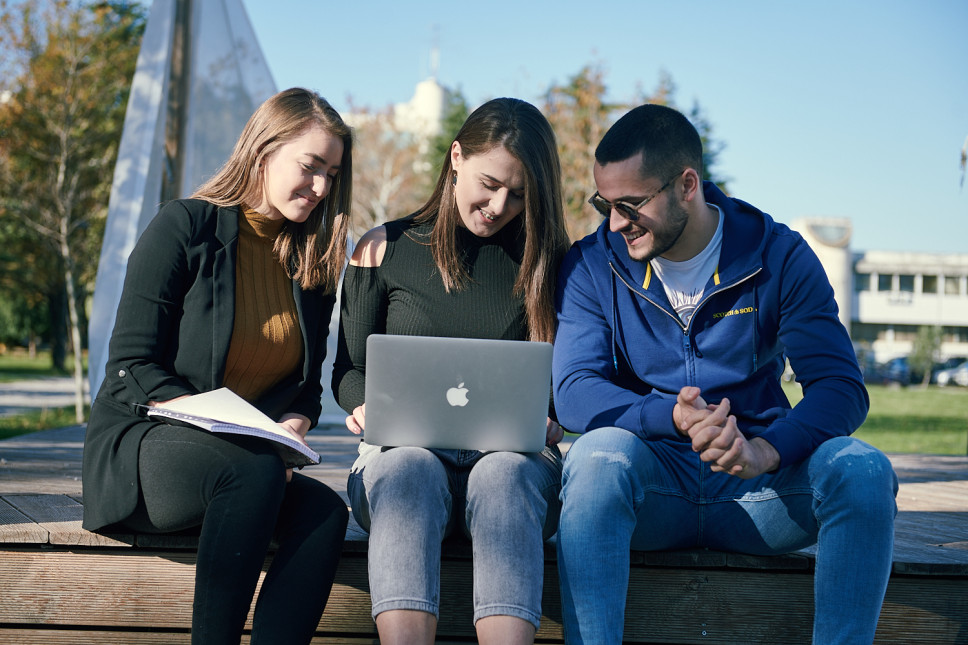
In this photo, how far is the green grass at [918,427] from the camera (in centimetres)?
1017

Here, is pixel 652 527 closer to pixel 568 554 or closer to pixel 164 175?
pixel 568 554

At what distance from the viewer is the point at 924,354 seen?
115 feet

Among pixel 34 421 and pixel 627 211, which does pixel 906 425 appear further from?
pixel 627 211

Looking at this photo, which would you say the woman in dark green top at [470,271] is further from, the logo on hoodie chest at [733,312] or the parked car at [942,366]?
the parked car at [942,366]

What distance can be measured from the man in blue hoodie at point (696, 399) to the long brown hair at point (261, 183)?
2.20ft

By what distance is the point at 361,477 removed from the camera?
2158 millimetres

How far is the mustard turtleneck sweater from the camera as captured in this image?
2311 mm

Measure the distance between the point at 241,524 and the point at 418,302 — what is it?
886 millimetres

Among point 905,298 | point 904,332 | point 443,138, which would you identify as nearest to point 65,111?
point 443,138

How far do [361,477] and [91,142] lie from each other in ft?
35.8

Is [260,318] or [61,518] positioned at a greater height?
[260,318]

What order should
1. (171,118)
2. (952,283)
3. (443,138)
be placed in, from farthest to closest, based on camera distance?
1. (952,283)
2. (443,138)
3. (171,118)

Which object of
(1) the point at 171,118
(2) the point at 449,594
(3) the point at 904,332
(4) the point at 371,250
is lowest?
(3) the point at 904,332

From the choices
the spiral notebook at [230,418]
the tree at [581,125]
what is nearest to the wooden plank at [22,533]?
the spiral notebook at [230,418]
